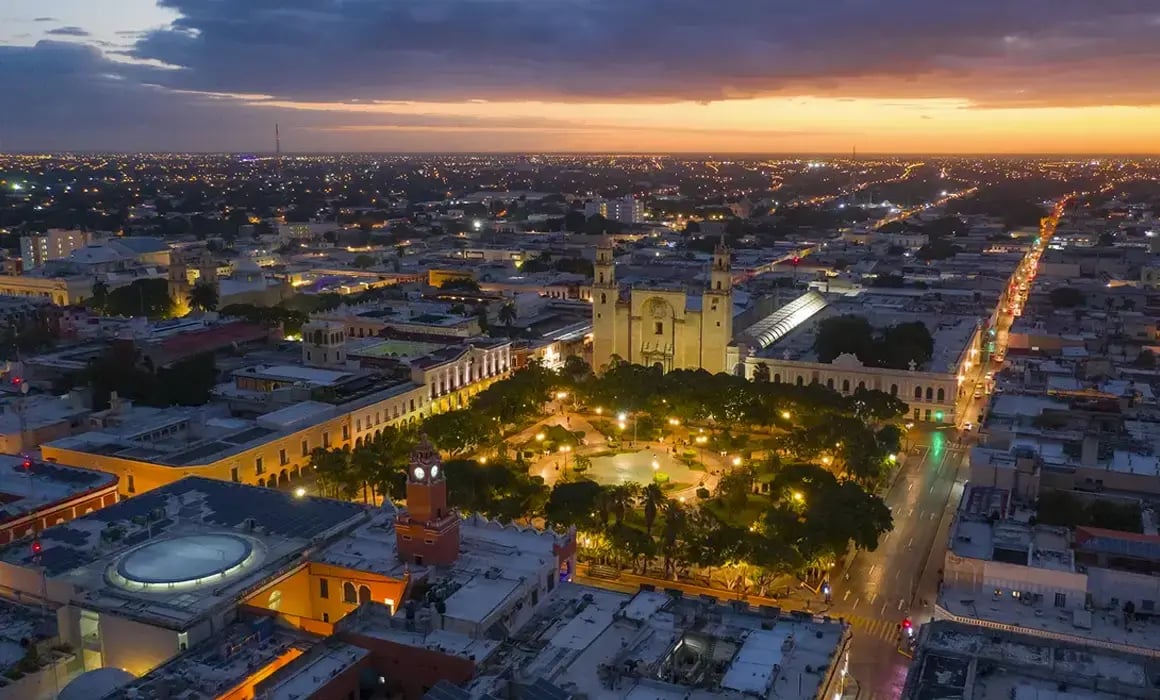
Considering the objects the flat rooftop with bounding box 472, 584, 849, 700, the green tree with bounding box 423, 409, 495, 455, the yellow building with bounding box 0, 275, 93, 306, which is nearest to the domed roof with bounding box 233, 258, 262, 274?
the yellow building with bounding box 0, 275, 93, 306

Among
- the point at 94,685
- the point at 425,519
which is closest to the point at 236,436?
the point at 425,519

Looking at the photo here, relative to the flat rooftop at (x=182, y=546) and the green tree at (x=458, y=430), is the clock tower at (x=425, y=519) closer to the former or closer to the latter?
the flat rooftop at (x=182, y=546)

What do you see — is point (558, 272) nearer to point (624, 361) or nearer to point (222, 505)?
point (624, 361)

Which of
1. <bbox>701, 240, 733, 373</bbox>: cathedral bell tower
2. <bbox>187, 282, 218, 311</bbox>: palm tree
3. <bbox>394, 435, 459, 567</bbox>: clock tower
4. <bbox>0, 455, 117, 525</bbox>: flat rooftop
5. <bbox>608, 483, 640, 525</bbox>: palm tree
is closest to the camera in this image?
<bbox>394, 435, 459, 567</bbox>: clock tower

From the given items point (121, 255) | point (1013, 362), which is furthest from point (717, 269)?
point (121, 255)

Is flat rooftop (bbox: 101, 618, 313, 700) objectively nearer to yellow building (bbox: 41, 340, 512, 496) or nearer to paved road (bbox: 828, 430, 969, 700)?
paved road (bbox: 828, 430, 969, 700)

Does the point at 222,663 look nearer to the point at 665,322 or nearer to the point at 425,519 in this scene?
the point at 425,519
